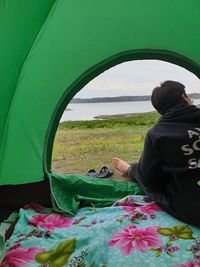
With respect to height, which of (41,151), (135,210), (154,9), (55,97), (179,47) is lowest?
(135,210)

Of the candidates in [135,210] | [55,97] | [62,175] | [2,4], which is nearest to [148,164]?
[135,210]

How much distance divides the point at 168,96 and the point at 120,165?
0.60 meters

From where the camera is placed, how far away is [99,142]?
2.05 meters

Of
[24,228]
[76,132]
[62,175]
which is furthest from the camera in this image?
[76,132]

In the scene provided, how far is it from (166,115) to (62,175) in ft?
2.20

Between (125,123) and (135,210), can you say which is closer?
(135,210)

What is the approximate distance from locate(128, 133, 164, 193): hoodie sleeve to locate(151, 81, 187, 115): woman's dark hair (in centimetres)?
15

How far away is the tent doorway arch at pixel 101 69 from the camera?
181 centimetres

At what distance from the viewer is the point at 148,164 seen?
1.51m

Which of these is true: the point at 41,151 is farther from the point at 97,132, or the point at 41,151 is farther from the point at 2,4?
the point at 2,4

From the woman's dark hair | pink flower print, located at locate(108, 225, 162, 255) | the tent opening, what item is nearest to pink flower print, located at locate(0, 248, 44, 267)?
pink flower print, located at locate(108, 225, 162, 255)

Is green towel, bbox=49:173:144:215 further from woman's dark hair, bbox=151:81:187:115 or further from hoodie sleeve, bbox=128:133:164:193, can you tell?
woman's dark hair, bbox=151:81:187:115

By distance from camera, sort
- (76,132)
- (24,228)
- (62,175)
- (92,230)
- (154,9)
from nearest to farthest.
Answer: (92,230) < (24,228) < (154,9) < (62,175) < (76,132)

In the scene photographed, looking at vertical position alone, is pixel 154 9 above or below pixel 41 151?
above
